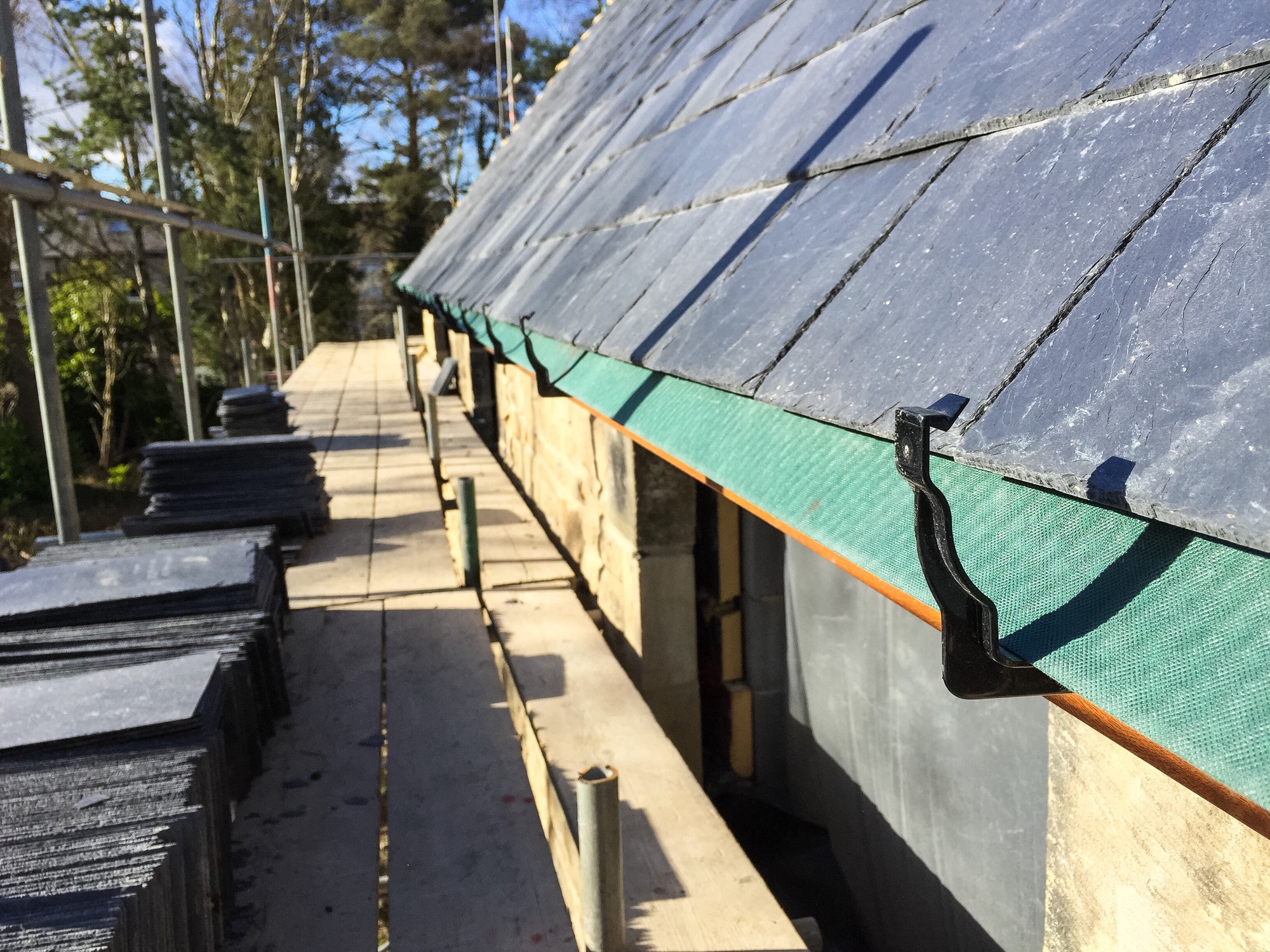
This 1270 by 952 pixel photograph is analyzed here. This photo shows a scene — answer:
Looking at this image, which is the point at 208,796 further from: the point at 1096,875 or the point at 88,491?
the point at 88,491

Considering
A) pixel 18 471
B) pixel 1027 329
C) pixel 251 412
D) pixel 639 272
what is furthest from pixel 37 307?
pixel 18 471

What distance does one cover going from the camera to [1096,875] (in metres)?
1.55

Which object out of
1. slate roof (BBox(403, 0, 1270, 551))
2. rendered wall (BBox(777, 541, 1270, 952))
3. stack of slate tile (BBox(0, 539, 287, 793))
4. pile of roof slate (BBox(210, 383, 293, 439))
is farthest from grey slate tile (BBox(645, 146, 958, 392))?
pile of roof slate (BBox(210, 383, 293, 439))

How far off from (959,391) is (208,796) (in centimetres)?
201

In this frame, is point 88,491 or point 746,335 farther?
point 88,491

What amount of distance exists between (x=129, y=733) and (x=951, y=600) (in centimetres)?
203

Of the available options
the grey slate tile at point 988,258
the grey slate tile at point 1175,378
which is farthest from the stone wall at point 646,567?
the grey slate tile at point 1175,378

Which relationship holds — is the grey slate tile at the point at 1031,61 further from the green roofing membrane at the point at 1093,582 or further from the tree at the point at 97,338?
the tree at the point at 97,338

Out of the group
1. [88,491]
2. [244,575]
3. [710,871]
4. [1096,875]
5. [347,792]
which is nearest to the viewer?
[1096,875]

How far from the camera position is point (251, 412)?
8805mm

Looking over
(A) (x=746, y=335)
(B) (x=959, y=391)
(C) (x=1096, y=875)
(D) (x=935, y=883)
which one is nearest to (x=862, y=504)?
(B) (x=959, y=391)

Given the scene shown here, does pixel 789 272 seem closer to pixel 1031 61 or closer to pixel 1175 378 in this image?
pixel 1031 61

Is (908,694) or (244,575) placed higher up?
(244,575)

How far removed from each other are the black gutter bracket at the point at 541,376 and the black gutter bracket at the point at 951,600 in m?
1.92
